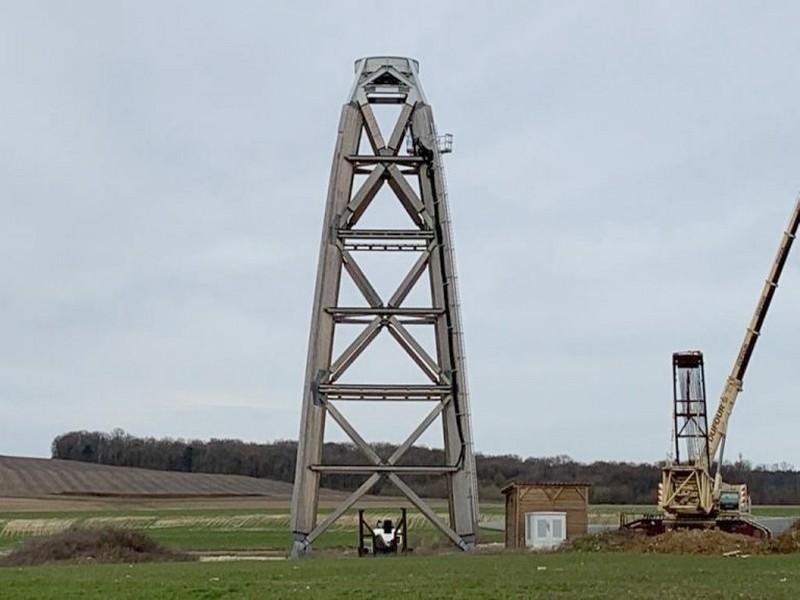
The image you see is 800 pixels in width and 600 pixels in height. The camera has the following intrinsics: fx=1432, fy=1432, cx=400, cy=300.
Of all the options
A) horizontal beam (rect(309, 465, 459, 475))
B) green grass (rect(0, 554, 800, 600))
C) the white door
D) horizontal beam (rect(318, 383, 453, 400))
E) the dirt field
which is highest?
the dirt field

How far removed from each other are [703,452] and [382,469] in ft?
52.4

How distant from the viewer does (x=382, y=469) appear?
Result: 41469 millimetres

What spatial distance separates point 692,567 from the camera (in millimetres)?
27859

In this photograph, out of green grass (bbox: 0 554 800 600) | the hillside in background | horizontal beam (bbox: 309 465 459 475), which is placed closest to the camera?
green grass (bbox: 0 554 800 600)

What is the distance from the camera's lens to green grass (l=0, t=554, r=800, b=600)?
20.9 meters

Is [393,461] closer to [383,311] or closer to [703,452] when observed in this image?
[383,311]

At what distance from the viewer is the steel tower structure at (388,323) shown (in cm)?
4150

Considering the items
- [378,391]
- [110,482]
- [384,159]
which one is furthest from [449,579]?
[110,482]

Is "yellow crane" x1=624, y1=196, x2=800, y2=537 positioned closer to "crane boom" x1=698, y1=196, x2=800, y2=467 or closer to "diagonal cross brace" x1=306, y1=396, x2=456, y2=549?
"crane boom" x1=698, y1=196, x2=800, y2=467

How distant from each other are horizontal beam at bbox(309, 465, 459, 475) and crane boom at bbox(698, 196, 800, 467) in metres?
14.3

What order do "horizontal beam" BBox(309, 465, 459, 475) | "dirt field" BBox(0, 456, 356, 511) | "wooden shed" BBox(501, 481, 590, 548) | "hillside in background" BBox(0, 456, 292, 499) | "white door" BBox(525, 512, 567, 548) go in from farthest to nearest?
"hillside in background" BBox(0, 456, 292, 499) < "dirt field" BBox(0, 456, 356, 511) < "wooden shed" BBox(501, 481, 590, 548) < "white door" BBox(525, 512, 567, 548) < "horizontal beam" BBox(309, 465, 459, 475)

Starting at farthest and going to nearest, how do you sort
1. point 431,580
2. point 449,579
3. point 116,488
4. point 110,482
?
1. point 110,482
2. point 116,488
3. point 449,579
4. point 431,580

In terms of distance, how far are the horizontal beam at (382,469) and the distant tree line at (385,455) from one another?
27.8m

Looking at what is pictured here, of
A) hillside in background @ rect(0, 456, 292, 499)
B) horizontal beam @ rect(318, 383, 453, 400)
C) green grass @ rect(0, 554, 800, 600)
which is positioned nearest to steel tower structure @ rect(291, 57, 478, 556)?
horizontal beam @ rect(318, 383, 453, 400)
